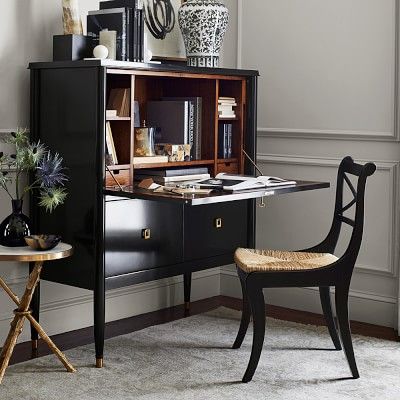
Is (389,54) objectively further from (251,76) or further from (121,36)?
(121,36)

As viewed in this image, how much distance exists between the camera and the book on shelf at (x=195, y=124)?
3914mm

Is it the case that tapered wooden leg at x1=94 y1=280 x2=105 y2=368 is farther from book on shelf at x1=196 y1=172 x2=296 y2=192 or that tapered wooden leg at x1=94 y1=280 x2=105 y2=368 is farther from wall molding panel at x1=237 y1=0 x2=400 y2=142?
wall molding panel at x1=237 y1=0 x2=400 y2=142

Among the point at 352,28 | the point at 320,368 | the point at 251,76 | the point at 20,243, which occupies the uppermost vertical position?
the point at 352,28

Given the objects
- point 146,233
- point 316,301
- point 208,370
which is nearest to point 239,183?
point 146,233

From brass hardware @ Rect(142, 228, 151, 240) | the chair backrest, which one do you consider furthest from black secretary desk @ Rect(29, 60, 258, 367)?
the chair backrest

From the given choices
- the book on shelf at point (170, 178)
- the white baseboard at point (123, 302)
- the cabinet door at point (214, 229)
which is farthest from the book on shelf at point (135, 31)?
the white baseboard at point (123, 302)

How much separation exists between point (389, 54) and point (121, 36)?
53.8 inches

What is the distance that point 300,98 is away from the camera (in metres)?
4.38

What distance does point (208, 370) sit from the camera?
3.35 metres

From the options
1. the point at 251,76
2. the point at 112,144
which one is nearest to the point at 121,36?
the point at 112,144

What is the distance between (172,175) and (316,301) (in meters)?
1.20

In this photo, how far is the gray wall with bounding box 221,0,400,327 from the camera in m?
4.07

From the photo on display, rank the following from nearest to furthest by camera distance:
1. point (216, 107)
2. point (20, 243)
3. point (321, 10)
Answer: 1. point (20, 243)
2. point (216, 107)
3. point (321, 10)

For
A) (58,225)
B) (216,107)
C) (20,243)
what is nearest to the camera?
(20,243)
